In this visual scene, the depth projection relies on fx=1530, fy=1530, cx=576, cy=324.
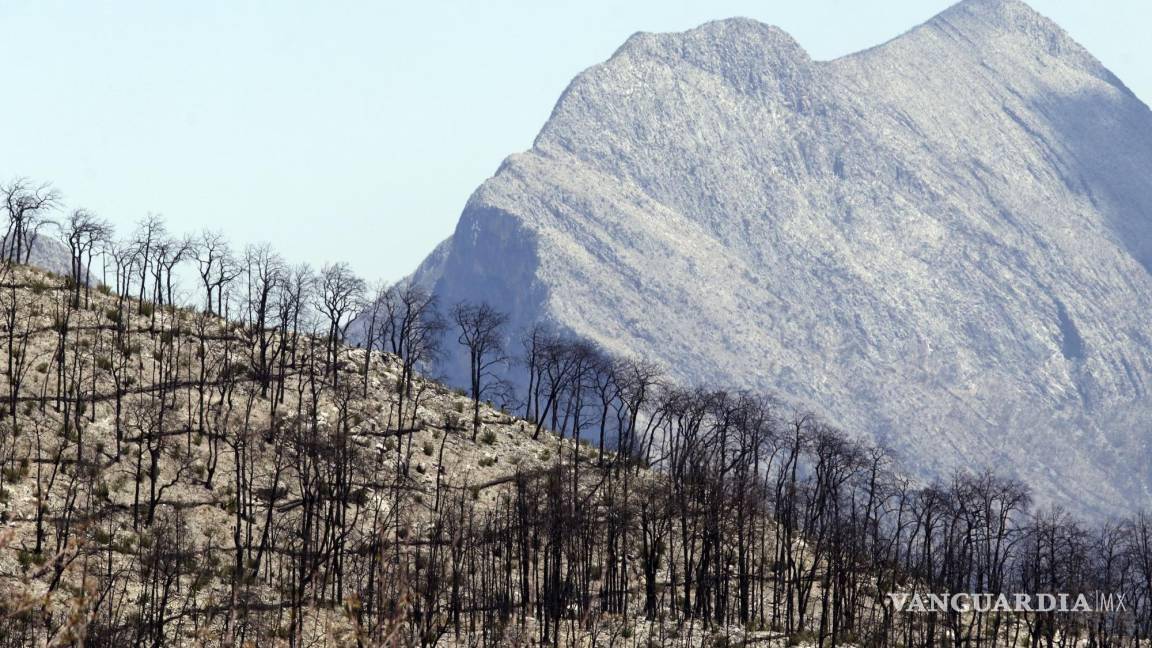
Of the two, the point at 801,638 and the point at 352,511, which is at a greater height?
the point at 352,511

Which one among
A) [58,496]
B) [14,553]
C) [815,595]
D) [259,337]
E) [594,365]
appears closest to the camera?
[14,553]

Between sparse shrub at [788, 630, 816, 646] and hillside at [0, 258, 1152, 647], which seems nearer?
hillside at [0, 258, 1152, 647]

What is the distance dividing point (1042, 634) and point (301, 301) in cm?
7221

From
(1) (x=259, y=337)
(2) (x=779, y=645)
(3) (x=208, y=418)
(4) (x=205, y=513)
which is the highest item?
(1) (x=259, y=337)

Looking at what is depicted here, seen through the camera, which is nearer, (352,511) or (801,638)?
(801,638)

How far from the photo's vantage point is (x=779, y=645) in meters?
108

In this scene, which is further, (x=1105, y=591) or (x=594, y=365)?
(x=594, y=365)

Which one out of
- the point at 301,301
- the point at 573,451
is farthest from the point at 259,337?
the point at 573,451

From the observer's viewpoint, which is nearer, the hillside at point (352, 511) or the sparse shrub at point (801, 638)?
the hillside at point (352, 511)

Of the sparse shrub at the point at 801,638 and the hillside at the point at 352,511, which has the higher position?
the hillside at the point at 352,511

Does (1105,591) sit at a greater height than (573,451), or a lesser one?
lesser

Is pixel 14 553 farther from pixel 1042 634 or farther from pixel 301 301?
pixel 1042 634

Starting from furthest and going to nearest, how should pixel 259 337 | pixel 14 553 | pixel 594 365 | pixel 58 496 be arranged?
pixel 594 365 < pixel 259 337 < pixel 58 496 < pixel 14 553

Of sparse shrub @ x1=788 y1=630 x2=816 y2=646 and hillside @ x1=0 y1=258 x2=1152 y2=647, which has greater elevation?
hillside @ x1=0 y1=258 x2=1152 y2=647
